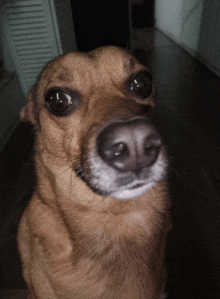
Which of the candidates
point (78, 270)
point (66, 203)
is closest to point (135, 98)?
point (66, 203)

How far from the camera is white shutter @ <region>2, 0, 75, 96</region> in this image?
3137mm

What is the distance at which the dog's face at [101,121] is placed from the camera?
0.89 meters

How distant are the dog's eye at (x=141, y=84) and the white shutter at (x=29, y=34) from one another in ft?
8.42

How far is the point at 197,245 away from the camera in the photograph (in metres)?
1.92

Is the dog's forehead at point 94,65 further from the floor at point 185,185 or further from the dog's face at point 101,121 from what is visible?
the floor at point 185,185

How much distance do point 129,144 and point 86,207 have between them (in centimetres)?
55

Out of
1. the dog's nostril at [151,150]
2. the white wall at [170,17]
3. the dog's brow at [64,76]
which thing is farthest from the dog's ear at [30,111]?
the white wall at [170,17]

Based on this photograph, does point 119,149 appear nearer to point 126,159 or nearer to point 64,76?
point 126,159

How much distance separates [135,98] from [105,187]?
64cm

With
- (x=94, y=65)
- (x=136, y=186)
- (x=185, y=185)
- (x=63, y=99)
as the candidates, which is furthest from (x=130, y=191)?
(x=185, y=185)

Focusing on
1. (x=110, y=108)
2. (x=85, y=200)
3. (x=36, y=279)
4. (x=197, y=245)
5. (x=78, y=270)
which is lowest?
(x=197, y=245)

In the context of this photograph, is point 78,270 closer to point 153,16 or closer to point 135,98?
point 135,98

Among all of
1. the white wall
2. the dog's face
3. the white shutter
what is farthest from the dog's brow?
the white wall

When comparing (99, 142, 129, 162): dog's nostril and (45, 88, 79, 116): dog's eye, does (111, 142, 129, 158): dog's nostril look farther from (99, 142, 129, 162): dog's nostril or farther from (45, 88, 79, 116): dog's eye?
(45, 88, 79, 116): dog's eye
